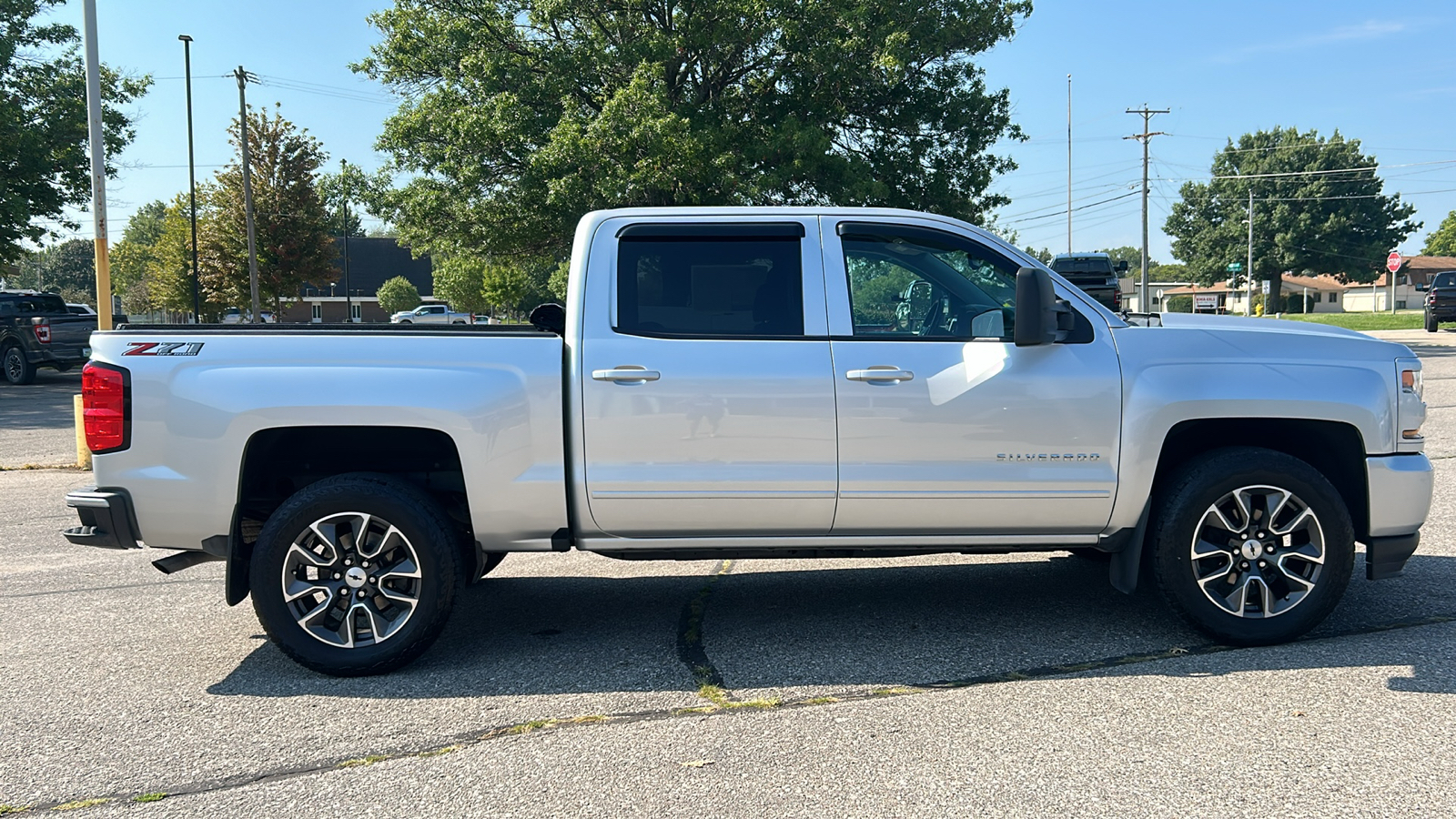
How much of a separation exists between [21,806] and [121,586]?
10.5 ft

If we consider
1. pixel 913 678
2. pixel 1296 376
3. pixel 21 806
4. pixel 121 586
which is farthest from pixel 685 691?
pixel 121 586

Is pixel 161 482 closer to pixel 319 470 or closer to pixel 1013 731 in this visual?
pixel 319 470

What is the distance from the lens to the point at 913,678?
440cm

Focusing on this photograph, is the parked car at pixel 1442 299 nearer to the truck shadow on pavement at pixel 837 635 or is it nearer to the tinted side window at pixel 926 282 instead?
the truck shadow on pavement at pixel 837 635

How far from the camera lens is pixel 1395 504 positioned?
4.75m

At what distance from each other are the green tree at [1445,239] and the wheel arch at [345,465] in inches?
6078

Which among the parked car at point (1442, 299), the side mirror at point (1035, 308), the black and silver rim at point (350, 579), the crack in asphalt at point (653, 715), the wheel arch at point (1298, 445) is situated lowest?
the crack in asphalt at point (653, 715)

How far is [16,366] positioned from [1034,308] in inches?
977

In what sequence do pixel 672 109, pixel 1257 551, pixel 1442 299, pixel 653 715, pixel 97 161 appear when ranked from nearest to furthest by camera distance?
pixel 653 715, pixel 1257 551, pixel 97 161, pixel 672 109, pixel 1442 299

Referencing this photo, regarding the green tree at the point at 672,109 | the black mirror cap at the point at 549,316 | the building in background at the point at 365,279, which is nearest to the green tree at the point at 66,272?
the building in background at the point at 365,279

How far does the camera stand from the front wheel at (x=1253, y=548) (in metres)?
4.67

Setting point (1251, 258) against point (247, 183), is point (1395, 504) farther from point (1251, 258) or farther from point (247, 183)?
point (1251, 258)

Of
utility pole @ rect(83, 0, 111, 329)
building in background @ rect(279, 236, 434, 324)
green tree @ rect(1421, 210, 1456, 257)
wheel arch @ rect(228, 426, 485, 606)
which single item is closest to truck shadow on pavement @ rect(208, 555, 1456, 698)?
wheel arch @ rect(228, 426, 485, 606)

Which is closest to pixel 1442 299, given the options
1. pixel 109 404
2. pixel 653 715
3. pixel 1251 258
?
pixel 1251 258
